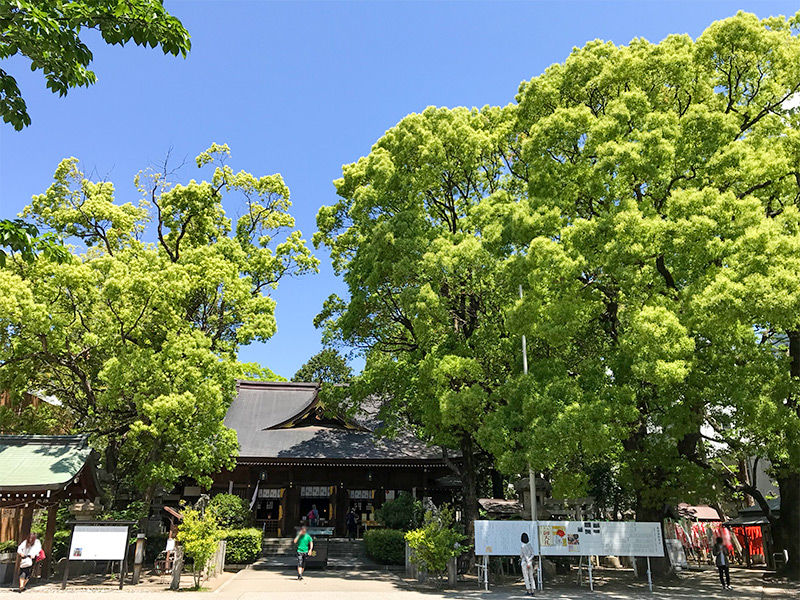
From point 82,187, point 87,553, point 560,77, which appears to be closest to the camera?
point 87,553

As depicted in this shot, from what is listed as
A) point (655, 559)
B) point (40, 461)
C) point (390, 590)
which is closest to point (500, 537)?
point (390, 590)

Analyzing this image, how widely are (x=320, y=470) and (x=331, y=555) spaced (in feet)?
11.8

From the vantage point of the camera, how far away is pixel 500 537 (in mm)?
13523

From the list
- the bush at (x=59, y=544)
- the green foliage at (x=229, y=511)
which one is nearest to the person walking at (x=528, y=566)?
Answer: the green foliage at (x=229, y=511)

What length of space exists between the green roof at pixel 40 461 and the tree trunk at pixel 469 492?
36.9 ft

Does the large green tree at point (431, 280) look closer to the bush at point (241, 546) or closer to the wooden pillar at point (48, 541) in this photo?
the bush at point (241, 546)

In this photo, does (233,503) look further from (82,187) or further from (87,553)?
(82,187)

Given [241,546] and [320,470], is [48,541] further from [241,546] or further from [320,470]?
[320,470]

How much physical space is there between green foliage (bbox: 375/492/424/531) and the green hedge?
4.40ft

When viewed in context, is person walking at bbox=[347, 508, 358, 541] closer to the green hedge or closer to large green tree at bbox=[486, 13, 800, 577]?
the green hedge

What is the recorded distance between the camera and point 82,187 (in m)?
18.8

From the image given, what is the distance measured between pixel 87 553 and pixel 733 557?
77.1 feet

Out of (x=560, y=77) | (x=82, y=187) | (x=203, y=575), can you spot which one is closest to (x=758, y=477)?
(x=560, y=77)

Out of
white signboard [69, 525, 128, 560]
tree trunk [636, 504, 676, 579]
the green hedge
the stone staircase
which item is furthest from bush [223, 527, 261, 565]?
tree trunk [636, 504, 676, 579]
